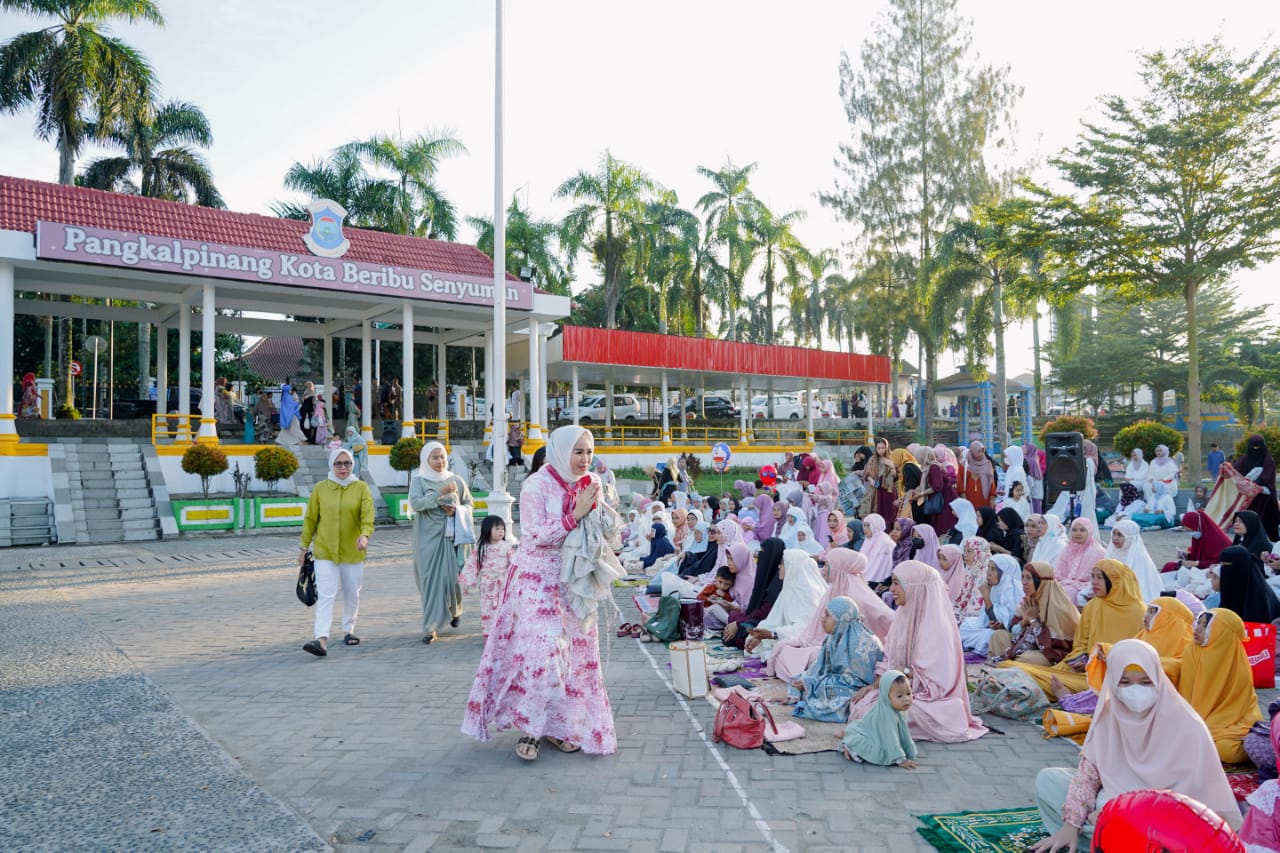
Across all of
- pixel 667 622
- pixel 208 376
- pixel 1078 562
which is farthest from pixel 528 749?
pixel 208 376

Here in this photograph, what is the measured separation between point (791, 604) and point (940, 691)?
2.06 metres

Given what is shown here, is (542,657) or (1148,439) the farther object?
(1148,439)

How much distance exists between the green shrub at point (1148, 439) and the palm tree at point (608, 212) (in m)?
16.3

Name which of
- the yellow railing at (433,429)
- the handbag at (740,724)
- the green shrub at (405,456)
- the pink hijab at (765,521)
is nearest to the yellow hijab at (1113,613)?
the handbag at (740,724)

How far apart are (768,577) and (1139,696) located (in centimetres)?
402

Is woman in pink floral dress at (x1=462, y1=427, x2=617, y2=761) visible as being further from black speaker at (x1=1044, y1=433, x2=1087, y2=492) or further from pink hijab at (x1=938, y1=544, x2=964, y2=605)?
black speaker at (x1=1044, y1=433, x2=1087, y2=492)

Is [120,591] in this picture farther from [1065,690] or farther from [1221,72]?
[1221,72]

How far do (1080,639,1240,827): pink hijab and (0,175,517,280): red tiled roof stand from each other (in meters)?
18.5

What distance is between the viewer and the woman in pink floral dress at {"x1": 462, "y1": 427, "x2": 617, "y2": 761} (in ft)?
13.8

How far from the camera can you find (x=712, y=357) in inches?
1017

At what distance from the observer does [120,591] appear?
9.45 metres

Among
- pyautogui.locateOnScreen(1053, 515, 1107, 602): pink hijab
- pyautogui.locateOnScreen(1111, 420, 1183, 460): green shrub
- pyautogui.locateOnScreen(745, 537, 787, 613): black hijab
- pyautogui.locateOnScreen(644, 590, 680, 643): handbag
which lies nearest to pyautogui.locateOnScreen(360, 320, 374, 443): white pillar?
pyautogui.locateOnScreen(644, 590, 680, 643): handbag

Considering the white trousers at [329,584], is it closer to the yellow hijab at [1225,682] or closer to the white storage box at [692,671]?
the white storage box at [692,671]

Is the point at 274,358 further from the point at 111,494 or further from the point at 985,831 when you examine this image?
the point at 985,831
